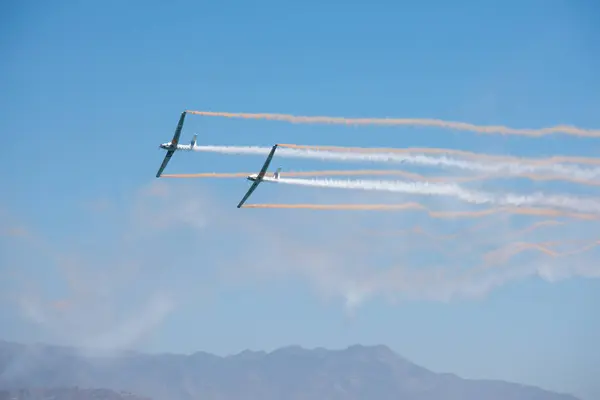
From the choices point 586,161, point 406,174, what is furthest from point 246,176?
point 586,161

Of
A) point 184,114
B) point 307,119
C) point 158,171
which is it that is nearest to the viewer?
point 307,119

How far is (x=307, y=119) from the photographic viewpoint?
280 feet

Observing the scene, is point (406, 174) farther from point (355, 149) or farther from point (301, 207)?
point (301, 207)

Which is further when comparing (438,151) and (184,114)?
(184,114)

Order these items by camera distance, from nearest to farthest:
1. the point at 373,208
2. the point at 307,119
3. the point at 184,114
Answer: the point at 307,119 → the point at 373,208 → the point at 184,114

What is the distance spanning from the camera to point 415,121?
8931 centimetres

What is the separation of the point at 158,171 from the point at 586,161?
55257 mm

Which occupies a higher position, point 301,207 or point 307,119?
point 307,119

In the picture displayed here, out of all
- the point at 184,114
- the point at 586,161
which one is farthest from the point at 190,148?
the point at 586,161

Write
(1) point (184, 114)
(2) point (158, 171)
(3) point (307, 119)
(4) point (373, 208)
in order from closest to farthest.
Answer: (3) point (307, 119)
(4) point (373, 208)
(1) point (184, 114)
(2) point (158, 171)

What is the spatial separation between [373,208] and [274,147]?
1474cm

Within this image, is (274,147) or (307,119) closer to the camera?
(307,119)

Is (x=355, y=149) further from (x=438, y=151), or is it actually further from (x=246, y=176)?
(x=246, y=176)

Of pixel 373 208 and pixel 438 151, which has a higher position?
pixel 438 151
